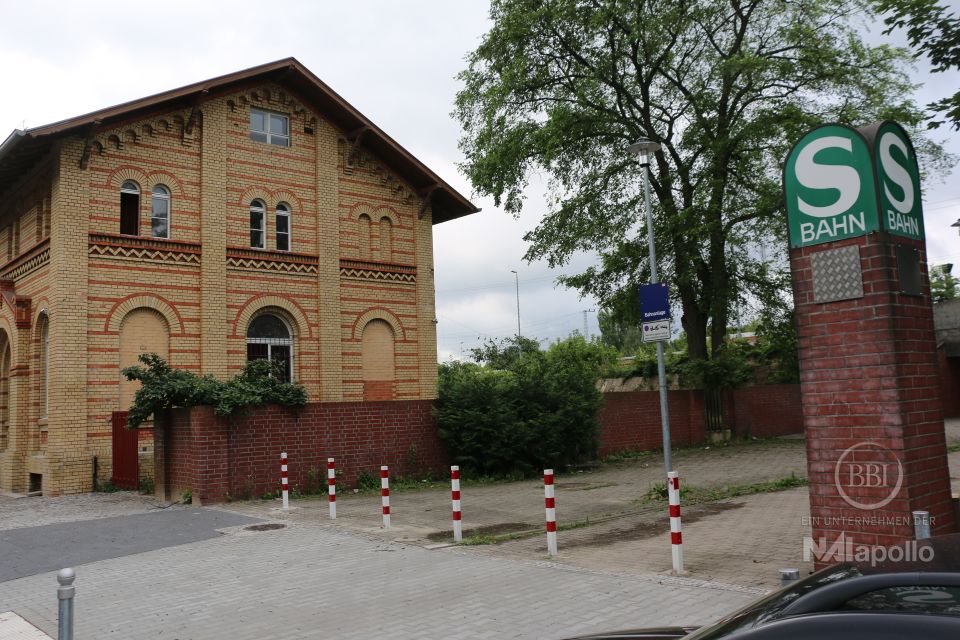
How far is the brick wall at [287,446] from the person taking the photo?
14.9 meters

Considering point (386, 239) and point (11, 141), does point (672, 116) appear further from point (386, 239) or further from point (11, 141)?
point (11, 141)

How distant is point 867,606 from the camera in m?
1.92

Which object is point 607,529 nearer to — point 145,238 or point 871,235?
point 871,235

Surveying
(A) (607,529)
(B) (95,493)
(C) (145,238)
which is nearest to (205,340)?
(C) (145,238)

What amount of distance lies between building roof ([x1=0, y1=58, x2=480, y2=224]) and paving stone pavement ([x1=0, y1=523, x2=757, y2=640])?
12.6m

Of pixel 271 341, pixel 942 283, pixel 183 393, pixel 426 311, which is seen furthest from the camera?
pixel 942 283

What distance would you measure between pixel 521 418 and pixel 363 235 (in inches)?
336

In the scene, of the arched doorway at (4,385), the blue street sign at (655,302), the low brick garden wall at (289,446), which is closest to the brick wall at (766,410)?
the low brick garden wall at (289,446)

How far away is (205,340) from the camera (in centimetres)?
2006

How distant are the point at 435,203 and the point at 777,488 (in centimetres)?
1486

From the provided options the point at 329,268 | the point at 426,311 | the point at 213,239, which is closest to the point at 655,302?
the point at 329,268

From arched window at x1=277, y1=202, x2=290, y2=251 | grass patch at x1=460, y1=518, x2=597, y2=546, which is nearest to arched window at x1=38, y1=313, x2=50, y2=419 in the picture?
arched window at x1=277, y1=202, x2=290, y2=251

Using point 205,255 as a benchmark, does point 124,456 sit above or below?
below

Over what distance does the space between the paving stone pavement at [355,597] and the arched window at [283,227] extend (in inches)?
537
